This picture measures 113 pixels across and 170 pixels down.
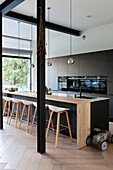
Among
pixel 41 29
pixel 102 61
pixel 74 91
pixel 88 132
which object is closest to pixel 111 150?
pixel 88 132

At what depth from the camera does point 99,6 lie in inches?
172

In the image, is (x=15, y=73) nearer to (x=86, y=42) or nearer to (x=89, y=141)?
(x=86, y=42)

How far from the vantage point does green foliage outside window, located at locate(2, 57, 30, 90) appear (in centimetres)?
791

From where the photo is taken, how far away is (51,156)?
3033 mm

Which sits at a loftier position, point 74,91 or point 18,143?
point 74,91

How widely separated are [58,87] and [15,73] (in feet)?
7.55

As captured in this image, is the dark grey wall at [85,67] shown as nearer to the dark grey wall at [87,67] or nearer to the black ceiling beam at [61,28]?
the dark grey wall at [87,67]

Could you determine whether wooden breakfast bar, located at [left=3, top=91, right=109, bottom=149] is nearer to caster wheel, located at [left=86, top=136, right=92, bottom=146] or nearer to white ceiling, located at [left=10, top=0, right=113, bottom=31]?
caster wheel, located at [left=86, top=136, right=92, bottom=146]

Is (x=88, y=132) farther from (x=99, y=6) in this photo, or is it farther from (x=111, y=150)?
(x=99, y=6)

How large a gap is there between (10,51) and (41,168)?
619 centimetres

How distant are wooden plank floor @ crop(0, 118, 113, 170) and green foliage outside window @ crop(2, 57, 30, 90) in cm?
444

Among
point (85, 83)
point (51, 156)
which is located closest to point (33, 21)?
point (85, 83)

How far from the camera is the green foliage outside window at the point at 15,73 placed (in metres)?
7.91

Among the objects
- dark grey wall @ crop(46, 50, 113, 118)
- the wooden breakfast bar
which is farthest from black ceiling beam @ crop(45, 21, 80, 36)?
the wooden breakfast bar
